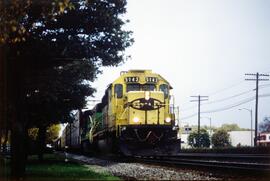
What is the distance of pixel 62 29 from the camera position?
1527cm

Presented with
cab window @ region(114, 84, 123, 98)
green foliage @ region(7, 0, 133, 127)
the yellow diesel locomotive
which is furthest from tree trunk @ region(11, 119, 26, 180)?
cab window @ region(114, 84, 123, 98)

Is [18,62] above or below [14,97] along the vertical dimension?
above

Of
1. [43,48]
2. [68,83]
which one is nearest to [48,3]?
[43,48]

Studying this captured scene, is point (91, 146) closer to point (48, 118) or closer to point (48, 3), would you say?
point (48, 118)

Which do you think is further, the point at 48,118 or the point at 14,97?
the point at 48,118

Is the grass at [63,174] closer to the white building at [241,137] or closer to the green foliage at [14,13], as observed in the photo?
the green foliage at [14,13]

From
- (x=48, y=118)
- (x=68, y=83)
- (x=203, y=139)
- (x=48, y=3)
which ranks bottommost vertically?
(x=203, y=139)

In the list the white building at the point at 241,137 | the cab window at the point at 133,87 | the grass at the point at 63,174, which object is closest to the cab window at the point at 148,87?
the cab window at the point at 133,87

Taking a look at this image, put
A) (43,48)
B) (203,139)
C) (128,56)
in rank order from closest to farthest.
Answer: (43,48)
(128,56)
(203,139)

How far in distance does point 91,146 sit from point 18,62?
2395 cm

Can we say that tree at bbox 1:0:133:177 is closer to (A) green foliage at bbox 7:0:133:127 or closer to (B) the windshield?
(A) green foliage at bbox 7:0:133:127

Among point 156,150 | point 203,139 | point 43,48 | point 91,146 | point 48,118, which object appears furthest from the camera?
point 203,139

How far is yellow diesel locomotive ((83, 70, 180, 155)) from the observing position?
23422 mm

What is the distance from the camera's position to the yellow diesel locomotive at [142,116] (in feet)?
76.8
